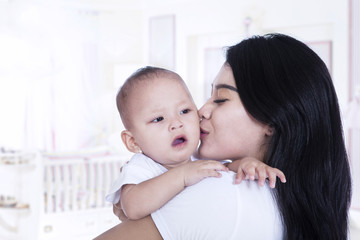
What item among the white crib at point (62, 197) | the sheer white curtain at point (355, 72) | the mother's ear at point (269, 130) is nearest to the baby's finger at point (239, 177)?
the mother's ear at point (269, 130)

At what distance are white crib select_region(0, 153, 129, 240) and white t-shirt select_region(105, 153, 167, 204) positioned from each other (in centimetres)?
302

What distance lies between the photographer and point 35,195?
13.2 ft

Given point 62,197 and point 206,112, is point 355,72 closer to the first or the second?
point 62,197

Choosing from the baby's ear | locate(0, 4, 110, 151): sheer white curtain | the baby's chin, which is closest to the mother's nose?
the baby's chin

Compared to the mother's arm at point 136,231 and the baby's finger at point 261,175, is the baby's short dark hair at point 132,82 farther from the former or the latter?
the baby's finger at point 261,175

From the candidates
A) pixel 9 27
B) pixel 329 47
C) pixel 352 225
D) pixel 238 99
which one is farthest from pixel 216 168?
pixel 9 27

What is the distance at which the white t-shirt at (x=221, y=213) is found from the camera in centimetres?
94

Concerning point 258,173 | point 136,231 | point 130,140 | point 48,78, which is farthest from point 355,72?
point 48,78

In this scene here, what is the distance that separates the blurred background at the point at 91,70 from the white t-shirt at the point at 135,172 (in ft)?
9.90

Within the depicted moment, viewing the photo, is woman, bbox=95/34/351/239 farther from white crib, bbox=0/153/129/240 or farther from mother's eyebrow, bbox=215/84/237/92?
white crib, bbox=0/153/129/240

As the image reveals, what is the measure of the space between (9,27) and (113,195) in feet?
18.5

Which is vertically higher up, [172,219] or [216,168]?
[216,168]

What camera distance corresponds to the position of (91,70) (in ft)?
22.5

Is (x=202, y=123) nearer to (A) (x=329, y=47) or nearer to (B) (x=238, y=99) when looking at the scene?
(B) (x=238, y=99)
